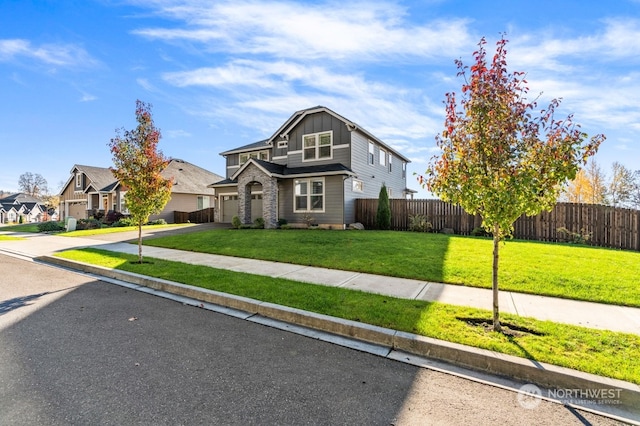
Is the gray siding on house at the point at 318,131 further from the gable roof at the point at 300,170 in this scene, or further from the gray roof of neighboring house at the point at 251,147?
the gray roof of neighboring house at the point at 251,147

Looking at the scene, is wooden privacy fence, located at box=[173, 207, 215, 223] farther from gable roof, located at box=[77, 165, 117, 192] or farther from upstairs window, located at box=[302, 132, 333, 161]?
upstairs window, located at box=[302, 132, 333, 161]

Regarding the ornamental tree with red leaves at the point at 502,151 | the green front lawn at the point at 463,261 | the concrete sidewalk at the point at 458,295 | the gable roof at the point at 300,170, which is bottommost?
the concrete sidewalk at the point at 458,295

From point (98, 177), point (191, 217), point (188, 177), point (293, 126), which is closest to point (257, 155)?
point (293, 126)

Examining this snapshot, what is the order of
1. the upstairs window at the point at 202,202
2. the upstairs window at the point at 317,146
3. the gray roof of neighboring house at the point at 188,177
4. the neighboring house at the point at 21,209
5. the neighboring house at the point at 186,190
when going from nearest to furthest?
the upstairs window at the point at 317,146 → the neighboring house at the point at 186,190 → the gray roof of neighboring house at the point at 188,177 → the upstairs window at the point at 202,202 → the neighboring house at the point at 21,209

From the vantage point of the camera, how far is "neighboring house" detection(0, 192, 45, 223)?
67500 millimetres

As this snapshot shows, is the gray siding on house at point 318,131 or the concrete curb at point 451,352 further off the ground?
the gray siding on house at point 318,131

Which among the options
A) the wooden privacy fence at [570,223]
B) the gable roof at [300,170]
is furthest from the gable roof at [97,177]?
the wooden privacy fence at [570,223]

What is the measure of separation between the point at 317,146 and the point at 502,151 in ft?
51.4

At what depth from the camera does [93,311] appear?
202 inches

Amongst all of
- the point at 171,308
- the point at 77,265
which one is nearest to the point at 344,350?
the point at 171,308

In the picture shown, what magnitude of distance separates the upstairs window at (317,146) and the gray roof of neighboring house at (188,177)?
12.7 m

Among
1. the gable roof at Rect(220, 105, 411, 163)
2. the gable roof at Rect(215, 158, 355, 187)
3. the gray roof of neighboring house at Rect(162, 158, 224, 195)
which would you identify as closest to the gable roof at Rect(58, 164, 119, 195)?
the gray roof of neighboring house at Rect(162, 158, 224, 195)

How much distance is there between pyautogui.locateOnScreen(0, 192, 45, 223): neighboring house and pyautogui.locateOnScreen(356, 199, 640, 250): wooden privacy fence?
282ft

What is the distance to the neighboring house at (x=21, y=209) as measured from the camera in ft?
221
